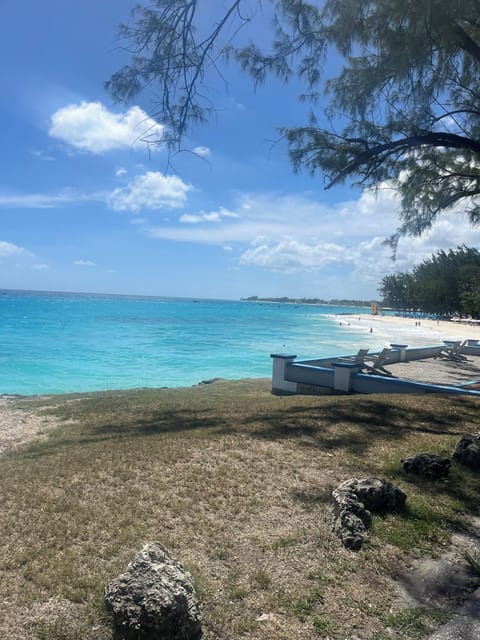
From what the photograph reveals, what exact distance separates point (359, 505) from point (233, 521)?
1.07 meters

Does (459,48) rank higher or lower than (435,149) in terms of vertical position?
higher

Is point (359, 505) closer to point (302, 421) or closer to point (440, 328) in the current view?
point (302, 421)

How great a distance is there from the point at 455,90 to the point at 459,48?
73 centimetres

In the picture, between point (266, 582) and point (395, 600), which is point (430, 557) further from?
point (266, 582)

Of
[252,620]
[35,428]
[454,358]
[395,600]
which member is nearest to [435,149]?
[395,600]

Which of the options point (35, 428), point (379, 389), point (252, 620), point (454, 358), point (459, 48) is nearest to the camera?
point (252, 620)

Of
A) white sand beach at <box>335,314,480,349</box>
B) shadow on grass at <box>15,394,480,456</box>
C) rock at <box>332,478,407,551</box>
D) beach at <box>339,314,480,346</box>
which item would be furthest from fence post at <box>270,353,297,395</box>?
beach at <box>339,314,480,346</box>

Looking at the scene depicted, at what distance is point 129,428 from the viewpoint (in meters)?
7.73

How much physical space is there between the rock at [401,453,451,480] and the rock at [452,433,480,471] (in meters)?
0.36

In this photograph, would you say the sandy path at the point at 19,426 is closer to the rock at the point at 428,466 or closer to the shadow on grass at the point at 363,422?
the shadow on grass at the point at 363,422

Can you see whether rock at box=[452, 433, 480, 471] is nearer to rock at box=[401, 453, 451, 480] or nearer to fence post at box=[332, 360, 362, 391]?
rock at box=[401, 453, 451, 480]

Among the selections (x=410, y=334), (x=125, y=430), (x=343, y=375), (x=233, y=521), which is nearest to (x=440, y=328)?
(x=410, y=334)

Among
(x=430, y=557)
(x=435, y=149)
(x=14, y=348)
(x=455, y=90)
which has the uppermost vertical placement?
(x=455, y=90)

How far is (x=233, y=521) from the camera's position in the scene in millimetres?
3945
